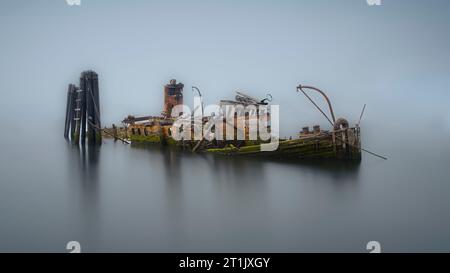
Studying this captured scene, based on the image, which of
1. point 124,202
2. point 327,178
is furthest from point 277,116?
point 124,202

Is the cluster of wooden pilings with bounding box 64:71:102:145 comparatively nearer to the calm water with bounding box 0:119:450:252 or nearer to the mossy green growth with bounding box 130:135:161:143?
the mossy green growth with bounding box 130:135:161:143

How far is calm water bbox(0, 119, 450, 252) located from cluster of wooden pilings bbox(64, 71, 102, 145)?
25.4 feet

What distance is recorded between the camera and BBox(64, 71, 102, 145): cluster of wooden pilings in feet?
91.9

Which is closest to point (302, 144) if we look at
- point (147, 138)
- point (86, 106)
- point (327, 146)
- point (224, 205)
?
point (327, 146)

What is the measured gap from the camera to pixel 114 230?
30.9 ft

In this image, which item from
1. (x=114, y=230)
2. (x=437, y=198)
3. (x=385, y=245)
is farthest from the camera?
(x=437, y=198)

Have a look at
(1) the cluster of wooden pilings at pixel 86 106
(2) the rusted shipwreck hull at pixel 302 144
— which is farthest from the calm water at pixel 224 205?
(1) the cluster of wooden pilings at pixel 86 106

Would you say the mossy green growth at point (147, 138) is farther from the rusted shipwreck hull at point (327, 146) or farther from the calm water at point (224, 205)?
the rusted shipwreck hull at point (327, 146)

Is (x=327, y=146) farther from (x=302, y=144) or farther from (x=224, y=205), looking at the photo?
(x=224, y=205)

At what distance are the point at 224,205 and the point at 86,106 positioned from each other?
20.1 meters

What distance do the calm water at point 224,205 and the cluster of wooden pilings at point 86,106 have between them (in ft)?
25.4

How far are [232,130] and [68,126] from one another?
18.5m
